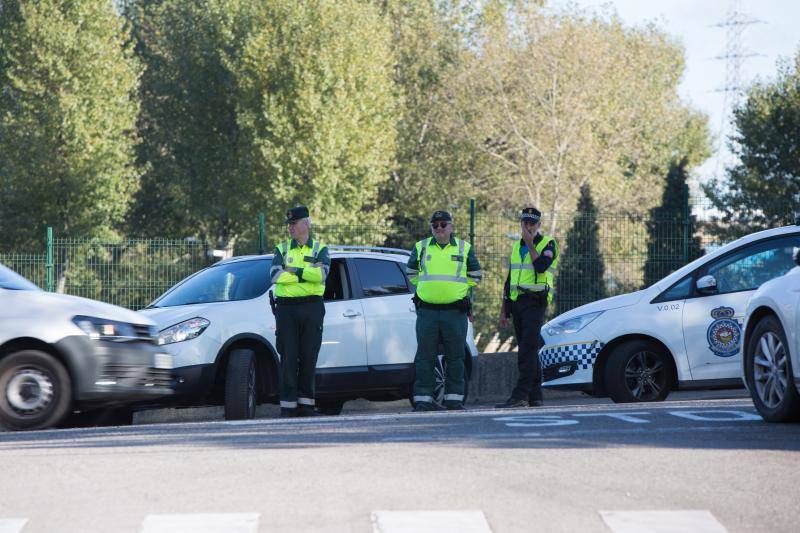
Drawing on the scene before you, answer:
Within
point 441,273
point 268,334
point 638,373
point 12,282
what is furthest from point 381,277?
point 12,282

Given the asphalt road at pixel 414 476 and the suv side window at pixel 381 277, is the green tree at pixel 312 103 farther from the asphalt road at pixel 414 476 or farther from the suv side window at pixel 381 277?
the asphalt road at pixel 414 476

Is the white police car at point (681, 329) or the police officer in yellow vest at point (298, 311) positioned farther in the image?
the white police car at point (681, 329)

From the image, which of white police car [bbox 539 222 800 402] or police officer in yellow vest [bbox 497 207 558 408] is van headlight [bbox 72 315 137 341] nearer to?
police officer in yellow vest [bbox 497 207 558 408]

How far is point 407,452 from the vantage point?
8.30 metres

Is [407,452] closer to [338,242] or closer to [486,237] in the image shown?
[486,237]

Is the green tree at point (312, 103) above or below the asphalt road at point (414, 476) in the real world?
above

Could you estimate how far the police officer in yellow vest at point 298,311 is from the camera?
480 inches

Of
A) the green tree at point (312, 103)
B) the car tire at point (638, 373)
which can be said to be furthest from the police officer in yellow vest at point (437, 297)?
the green tree at point (312, 103)

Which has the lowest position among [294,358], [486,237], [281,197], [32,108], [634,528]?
[634,528]

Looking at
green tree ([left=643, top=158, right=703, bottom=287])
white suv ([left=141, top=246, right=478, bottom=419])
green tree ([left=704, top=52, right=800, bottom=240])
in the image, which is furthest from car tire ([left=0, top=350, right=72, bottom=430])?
green tree ([left=704, top=52, right=800, bottom=240])

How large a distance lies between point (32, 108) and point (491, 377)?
99.8ft

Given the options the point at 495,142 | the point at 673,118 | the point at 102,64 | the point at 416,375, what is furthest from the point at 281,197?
the point at 416,375

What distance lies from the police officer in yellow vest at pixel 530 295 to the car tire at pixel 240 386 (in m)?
2.56

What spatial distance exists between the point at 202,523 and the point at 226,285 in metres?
7.04
